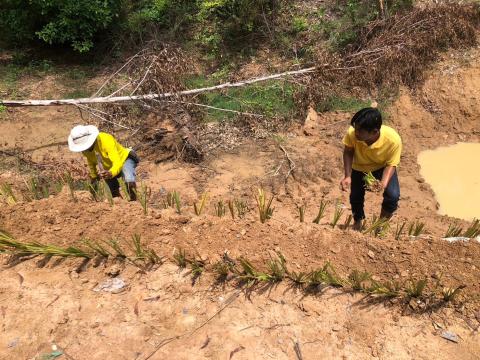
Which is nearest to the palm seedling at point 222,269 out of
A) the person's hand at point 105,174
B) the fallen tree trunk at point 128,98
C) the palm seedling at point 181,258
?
the palm seedling at point 181,258

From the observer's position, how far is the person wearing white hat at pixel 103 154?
3783 millimetres

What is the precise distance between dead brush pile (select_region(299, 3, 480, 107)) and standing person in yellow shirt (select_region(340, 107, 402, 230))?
2.99m

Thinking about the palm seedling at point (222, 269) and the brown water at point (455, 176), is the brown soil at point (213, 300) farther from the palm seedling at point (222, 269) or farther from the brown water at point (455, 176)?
the brown water at point (455, 176)

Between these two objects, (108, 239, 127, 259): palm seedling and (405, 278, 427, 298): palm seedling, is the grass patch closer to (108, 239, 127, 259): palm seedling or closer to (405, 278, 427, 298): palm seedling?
(108, 239, 127, 259): palm seedling

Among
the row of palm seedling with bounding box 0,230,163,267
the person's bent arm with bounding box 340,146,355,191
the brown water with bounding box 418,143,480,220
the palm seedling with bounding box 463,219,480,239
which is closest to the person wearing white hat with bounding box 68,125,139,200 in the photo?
the row of palm seedling with bounding box 0,230,163,267

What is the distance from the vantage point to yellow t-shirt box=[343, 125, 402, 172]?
3156mm

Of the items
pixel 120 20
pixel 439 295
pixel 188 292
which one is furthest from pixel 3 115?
pixel 439 295

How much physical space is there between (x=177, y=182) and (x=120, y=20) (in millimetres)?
4558

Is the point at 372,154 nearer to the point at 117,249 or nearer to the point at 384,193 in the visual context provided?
the point at 384,193

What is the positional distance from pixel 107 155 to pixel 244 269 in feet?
6.22

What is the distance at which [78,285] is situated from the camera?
3.04 metres

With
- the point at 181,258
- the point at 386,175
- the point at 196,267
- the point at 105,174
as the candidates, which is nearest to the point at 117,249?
the point at 181,258

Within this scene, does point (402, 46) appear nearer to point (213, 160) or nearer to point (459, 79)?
point (459, 79)

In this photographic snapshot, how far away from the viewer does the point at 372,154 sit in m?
3.26
